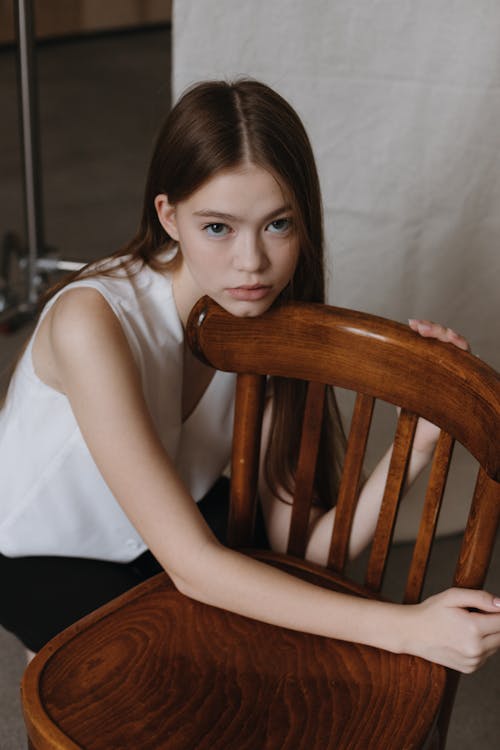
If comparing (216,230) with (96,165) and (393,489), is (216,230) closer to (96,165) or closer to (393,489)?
(393,489)

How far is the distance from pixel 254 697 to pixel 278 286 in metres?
0.37

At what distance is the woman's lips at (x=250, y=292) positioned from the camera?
3.21 ft

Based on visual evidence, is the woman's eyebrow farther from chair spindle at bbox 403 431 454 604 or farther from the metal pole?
the metal pole

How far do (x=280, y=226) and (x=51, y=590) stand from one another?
0.47m

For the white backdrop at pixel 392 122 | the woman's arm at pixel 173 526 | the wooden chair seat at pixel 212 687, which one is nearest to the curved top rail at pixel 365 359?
the woman's arm at pixel 173 526

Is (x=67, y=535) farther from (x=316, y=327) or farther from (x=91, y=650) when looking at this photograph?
(x=316, y=327)

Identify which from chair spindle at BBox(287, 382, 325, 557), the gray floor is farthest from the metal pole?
chair spindle at BBox(287, 382, 325, 557)

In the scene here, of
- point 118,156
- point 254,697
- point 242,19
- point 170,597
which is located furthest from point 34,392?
point 118,156

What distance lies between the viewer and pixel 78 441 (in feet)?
3.60

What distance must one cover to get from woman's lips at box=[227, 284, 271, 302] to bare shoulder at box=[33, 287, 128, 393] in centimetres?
12

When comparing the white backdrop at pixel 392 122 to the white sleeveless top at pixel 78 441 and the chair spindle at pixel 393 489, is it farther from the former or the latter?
the chair spindle at pixel 393 489

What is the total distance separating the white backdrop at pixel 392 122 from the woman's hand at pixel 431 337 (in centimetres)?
66

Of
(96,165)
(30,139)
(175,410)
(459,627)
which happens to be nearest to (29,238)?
(30,139)

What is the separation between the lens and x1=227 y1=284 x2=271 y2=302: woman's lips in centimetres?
98
